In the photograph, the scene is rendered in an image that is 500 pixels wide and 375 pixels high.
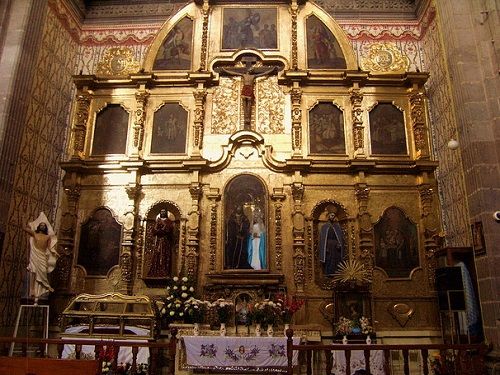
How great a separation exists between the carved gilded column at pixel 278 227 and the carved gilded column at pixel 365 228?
1.78m

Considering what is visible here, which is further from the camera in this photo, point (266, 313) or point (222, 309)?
point (222, 309)

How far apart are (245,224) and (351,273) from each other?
8.50 ft

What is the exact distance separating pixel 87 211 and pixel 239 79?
16.4ft

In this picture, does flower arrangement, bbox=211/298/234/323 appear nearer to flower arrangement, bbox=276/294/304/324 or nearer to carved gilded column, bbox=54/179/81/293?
flower arrangement, bbox=276/294/304/324

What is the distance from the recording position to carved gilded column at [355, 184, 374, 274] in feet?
33.9

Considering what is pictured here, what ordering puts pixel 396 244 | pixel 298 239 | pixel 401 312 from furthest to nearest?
pixel 396 244
pixel 298 239
pixel 401 312

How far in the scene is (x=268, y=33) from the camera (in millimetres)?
12273

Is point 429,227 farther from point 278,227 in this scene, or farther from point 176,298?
point 176,298

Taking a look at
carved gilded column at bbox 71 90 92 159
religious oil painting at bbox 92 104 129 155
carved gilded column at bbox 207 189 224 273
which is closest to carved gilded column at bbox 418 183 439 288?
carved gilded column at bbox 207 189 224 273

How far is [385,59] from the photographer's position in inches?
491

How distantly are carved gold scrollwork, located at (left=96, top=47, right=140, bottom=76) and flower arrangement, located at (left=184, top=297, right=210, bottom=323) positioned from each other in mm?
6620

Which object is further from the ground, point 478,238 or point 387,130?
point 387,130

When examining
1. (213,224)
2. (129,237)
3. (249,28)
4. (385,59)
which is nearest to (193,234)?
(213,224)

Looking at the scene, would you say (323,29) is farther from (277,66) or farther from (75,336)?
(75,336)
